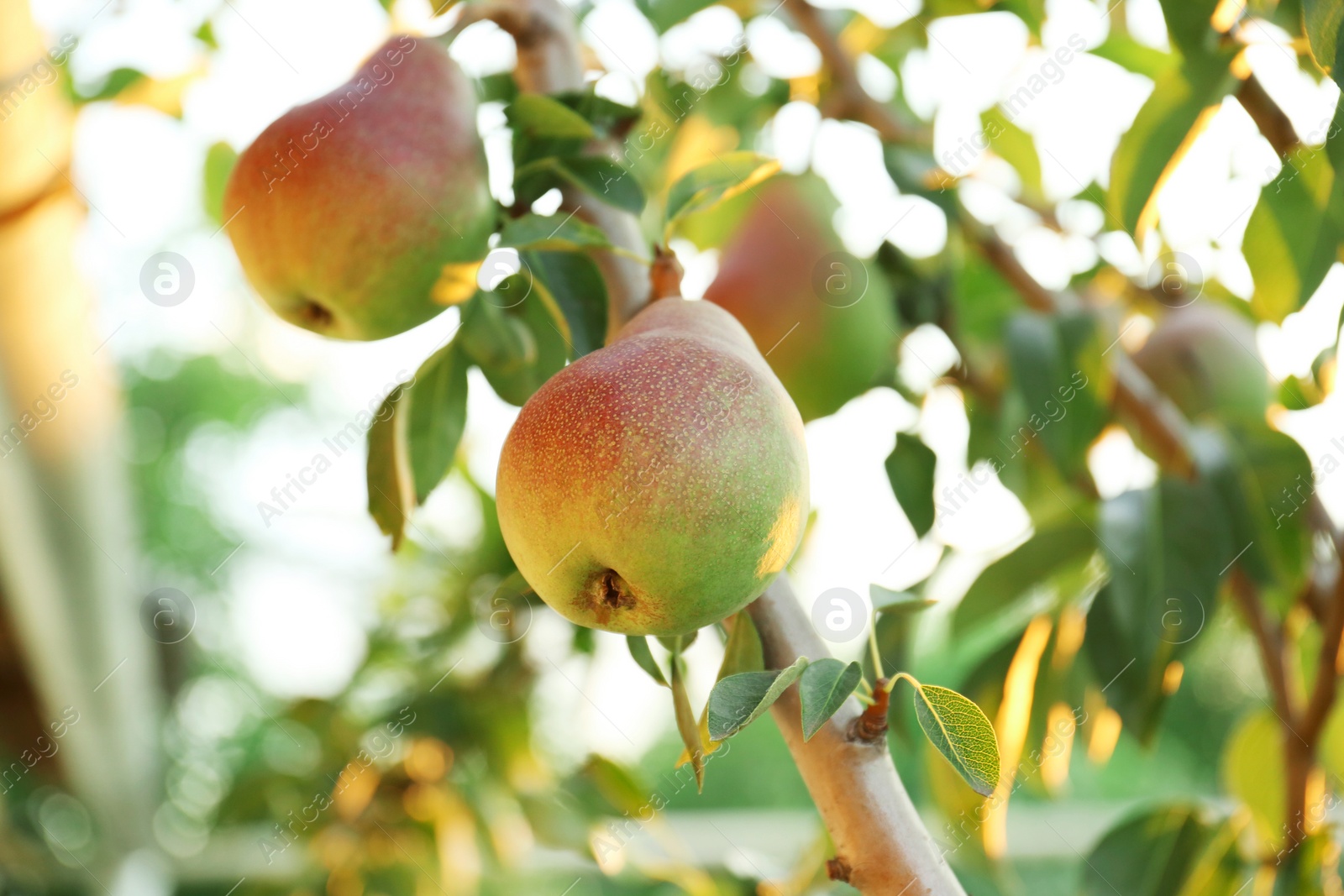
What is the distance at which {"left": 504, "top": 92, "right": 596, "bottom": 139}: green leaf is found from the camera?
37cm

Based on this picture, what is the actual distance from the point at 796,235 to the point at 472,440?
56 centimetres

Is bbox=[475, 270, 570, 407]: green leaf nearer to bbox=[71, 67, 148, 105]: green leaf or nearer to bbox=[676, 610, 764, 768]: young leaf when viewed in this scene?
bbox=[676, 610, 764, 768]: young leaf

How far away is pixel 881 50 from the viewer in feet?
2.77

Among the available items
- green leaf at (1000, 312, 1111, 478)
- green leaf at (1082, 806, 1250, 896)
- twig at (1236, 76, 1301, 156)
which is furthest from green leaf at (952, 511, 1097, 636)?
twig at (1236, 76, 1301, 156)

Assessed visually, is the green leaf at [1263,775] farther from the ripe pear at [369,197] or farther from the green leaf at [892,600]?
the ripe pear at [369,197]

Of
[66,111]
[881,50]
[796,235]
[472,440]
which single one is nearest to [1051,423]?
[796,235]

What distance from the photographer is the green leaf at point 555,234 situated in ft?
1.10

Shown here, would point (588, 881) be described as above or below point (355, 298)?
below

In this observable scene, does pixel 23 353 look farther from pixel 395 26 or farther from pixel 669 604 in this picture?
pixel 669 604

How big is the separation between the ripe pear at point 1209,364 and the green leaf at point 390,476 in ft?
1.97
